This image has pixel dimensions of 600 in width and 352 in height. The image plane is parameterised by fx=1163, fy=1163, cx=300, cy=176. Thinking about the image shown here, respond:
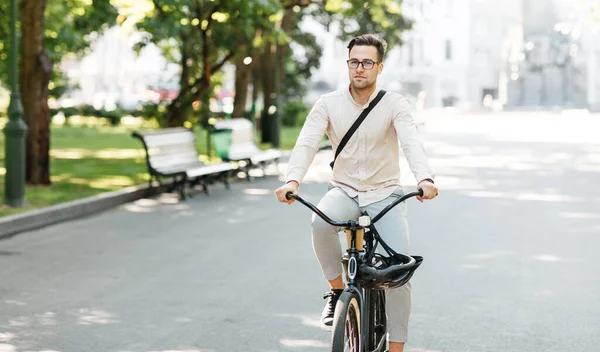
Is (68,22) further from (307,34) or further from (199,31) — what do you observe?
(307,34)

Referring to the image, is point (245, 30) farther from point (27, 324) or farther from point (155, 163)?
point (27, 324)

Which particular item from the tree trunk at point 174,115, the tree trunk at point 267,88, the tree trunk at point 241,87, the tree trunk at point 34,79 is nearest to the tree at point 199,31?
the tree trunk at point 174,115

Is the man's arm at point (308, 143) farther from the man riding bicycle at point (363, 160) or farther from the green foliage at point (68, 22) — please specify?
the green foliage at point (68, 22)

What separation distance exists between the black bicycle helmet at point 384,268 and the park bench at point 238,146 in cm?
1533

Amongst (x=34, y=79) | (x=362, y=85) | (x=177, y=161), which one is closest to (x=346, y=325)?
(x=362, y=85)

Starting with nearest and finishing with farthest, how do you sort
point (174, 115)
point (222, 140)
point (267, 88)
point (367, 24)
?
point (222, 140), point (174, 115), point (267, 88), point (367, 24)

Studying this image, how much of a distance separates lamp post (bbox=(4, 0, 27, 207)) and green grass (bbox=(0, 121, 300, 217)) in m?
0.19

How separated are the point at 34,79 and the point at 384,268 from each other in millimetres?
12725

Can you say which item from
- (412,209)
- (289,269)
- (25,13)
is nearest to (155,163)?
(25,13)

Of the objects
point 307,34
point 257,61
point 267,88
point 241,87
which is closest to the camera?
point 241,87

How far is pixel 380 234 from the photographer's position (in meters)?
5.46

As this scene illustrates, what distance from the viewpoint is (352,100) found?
5520 mm

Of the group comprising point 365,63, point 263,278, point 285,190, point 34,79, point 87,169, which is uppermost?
point 34,79

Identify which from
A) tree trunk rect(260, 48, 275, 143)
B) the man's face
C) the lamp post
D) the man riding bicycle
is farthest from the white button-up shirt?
tree trunk rect(260, 48, 275, 143)
